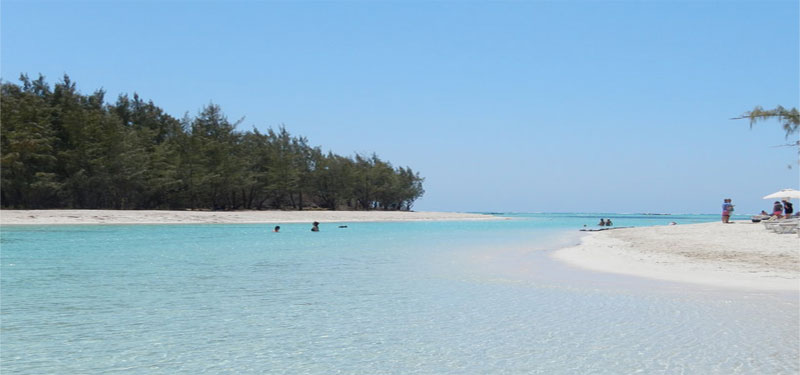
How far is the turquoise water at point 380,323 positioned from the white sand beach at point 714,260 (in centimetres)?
153

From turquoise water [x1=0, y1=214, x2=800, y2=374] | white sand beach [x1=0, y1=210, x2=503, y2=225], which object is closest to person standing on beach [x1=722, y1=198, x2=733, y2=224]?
turquoise water [x1=0, y1=214, x2=800, y2=374]

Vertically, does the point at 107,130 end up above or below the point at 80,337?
above

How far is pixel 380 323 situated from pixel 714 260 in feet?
40.6

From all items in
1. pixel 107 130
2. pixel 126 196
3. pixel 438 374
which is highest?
pixel 107 130

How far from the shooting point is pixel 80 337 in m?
7.30

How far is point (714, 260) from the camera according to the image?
54.1 feet

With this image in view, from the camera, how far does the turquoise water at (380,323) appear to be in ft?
20.5

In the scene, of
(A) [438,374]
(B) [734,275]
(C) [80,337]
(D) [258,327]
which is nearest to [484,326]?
(A) [438,374]

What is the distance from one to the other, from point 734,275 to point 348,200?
91.8m

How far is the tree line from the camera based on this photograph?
52.5 metres

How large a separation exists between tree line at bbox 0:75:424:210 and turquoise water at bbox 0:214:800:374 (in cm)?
4437

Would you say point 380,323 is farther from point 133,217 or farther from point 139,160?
point 139,160

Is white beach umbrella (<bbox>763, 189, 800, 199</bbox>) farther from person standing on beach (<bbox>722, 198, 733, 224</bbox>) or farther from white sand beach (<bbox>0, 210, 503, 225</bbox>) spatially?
white sand beach (<bbox>0, 210, 503, 225</bbox>)

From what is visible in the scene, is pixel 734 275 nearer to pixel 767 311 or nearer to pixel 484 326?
pixel 767 311
